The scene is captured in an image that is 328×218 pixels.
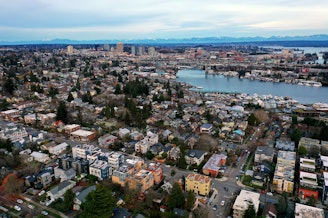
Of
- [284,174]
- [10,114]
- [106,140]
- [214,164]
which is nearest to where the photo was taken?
[284,174]

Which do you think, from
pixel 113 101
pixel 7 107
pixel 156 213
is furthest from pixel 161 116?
pixel 7 107

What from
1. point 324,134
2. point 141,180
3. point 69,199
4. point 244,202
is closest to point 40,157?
point 69,199

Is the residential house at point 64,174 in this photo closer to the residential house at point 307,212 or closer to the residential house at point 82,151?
the residential house at point 82,151

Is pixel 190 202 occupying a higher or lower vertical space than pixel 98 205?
lower

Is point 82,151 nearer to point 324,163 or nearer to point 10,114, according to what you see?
point 10,114

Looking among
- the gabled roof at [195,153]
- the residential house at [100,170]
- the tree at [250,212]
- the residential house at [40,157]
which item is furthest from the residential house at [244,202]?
the residential house at [40,157]

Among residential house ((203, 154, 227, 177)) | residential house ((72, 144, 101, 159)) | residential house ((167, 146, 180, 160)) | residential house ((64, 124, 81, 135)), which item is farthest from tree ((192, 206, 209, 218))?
residential house ((64, 124, 81, 135))
